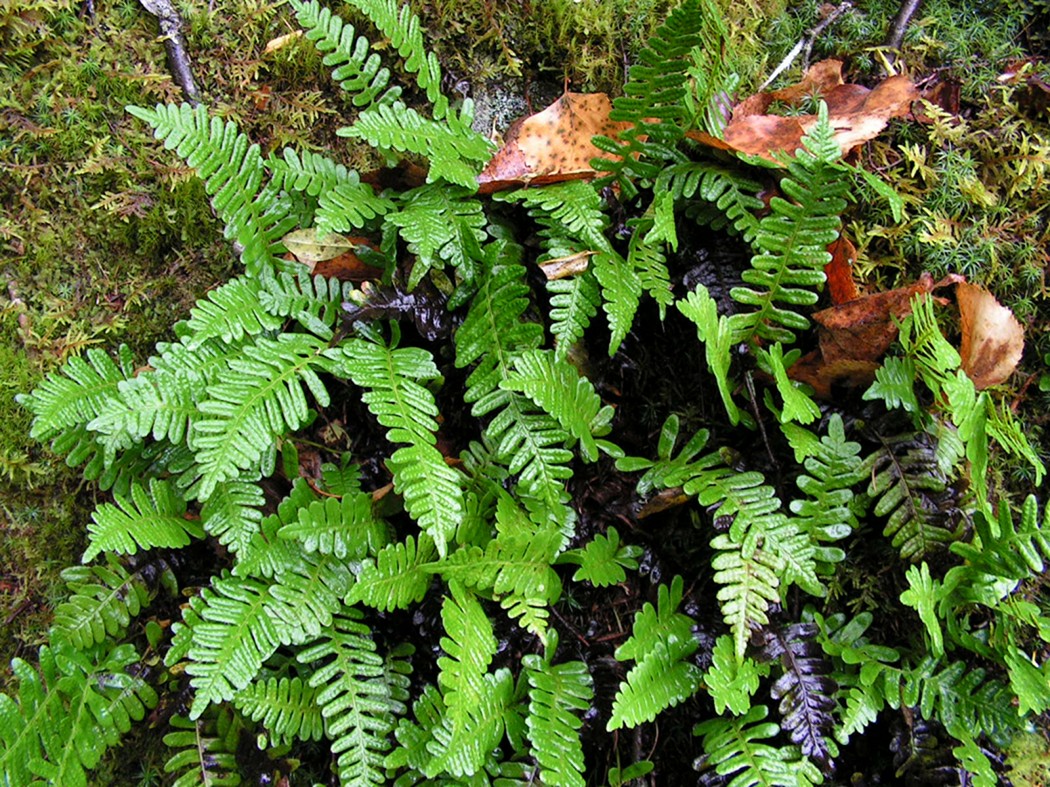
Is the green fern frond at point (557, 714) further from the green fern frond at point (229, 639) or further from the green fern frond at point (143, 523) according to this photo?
the green fern frond at point (143, 523)

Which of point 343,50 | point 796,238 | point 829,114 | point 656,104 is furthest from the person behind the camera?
point 829,114

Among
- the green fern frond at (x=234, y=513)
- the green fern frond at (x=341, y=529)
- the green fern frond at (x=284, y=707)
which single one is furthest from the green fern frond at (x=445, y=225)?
the green fern frond at (x=284, y=707)

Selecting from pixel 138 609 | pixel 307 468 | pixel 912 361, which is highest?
pixel 912 361

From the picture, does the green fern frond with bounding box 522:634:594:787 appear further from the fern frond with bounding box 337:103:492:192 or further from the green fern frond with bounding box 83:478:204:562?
the fern frond with bounding box 337:103:492:192

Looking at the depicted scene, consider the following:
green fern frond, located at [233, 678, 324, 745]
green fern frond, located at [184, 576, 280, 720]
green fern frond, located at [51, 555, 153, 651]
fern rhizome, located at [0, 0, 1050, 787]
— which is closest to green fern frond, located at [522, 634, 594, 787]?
fern rhizome, located at [0, 0, 1050, 787]

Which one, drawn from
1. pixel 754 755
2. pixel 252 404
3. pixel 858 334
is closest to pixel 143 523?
pixel 252 404

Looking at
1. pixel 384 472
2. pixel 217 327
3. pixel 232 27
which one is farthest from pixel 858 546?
pixel 232 27

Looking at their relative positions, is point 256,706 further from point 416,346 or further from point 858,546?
point 858,546

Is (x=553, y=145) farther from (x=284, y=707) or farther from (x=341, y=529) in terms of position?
(x=284, y=707)
